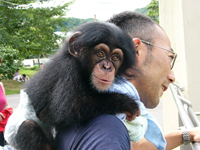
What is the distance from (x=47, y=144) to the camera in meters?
1.65

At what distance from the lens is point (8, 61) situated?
48.6 feet

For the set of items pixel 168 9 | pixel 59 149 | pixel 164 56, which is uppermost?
pixel 168 9

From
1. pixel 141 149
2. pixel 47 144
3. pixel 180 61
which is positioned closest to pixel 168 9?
pixel 180 61

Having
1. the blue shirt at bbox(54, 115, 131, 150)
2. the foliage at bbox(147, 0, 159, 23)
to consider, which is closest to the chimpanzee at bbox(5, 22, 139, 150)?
the blue shirt at bbox(54, 115, 131, 150)

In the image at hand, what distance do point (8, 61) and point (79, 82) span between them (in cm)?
1440

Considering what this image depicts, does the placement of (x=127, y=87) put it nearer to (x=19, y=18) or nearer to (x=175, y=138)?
(x=175, y=138)

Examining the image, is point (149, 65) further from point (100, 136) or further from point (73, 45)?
point (100, 136)

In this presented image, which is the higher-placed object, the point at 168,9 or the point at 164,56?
the point at 168,9

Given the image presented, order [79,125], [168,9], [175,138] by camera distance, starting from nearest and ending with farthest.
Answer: [79,125], [175,138], [168,9]

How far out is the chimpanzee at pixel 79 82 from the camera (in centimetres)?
141

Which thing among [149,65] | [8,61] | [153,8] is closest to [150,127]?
[149,65]

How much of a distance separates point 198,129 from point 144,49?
27.4 inches

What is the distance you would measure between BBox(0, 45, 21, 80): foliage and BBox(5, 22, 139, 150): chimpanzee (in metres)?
12.8

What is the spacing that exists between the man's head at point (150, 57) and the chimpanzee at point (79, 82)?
102mm
